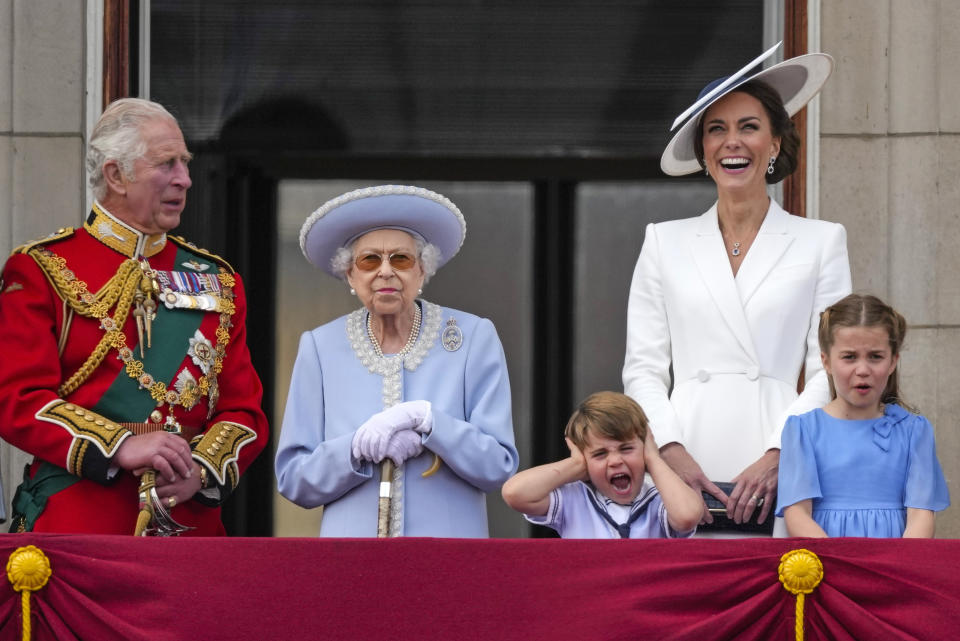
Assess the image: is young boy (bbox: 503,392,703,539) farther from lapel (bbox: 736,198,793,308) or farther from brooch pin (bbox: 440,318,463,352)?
lapel (bbox: 736,198,793,308)

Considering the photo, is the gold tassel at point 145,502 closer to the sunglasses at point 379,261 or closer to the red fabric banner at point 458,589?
the red fabric banner at point 458,589

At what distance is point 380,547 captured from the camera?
3.07m

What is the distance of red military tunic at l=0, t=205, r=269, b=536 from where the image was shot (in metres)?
3.55

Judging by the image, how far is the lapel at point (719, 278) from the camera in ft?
13.3

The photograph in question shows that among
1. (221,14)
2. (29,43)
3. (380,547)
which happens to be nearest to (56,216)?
(29,43)

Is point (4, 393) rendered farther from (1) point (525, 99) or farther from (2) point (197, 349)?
(1) point (525, 99)

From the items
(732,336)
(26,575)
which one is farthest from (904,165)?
(26,575)

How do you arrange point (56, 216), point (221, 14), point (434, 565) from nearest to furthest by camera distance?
1. point (434, 565)
2. point (56, 216)
3. point (221, 14)

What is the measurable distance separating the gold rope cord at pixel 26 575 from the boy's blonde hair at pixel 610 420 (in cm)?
133

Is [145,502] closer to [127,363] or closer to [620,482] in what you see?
[127,363]

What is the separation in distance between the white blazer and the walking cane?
27.0 inches

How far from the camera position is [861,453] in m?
3.56

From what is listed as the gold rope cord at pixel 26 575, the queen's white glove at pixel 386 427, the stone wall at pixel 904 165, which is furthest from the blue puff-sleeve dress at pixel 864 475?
the stone wall at pixel 904 165

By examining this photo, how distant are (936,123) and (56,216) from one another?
2.99 metres
